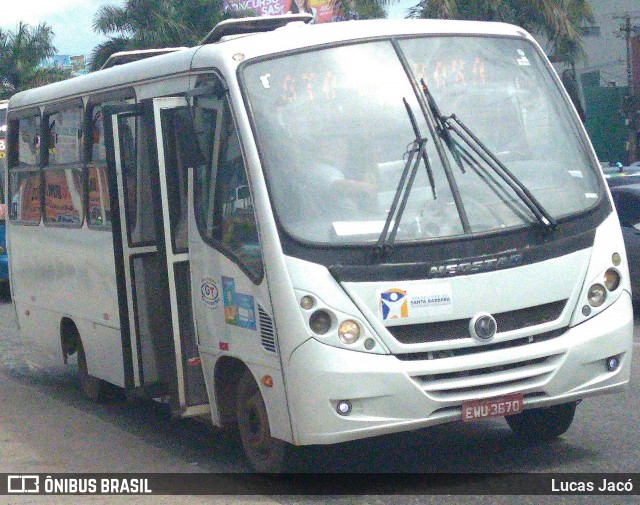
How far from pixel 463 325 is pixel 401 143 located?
1.12m

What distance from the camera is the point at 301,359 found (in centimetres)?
629

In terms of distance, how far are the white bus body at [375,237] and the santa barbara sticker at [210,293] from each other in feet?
0.05

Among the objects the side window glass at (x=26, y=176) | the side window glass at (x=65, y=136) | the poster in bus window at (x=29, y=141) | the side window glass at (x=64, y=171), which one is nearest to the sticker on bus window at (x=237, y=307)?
the side window glass at (x=64, y=171)

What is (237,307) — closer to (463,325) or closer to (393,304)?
(393,304)

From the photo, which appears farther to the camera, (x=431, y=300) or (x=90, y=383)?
(x=90, y=383)

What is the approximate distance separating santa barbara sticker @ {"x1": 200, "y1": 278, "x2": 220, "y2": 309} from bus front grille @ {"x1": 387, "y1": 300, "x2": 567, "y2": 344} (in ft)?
4.49

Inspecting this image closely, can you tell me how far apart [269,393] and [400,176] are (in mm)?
1432

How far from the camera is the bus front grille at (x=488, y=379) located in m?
6.39

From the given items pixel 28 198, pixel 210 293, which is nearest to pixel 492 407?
pixel 210 293

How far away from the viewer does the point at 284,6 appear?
52781mm

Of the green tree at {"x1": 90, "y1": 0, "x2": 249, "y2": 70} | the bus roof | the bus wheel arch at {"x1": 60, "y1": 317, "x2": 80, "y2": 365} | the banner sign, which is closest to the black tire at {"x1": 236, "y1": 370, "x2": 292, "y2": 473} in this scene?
the banner sign

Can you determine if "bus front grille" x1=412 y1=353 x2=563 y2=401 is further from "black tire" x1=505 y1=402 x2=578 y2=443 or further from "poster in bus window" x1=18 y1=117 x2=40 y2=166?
"poster in bus window" x1=18 y1=117 x2=40 y2=166

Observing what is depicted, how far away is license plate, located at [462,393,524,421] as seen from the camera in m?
6.46

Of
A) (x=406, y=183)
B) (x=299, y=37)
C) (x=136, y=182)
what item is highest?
(x=299, y=37)
